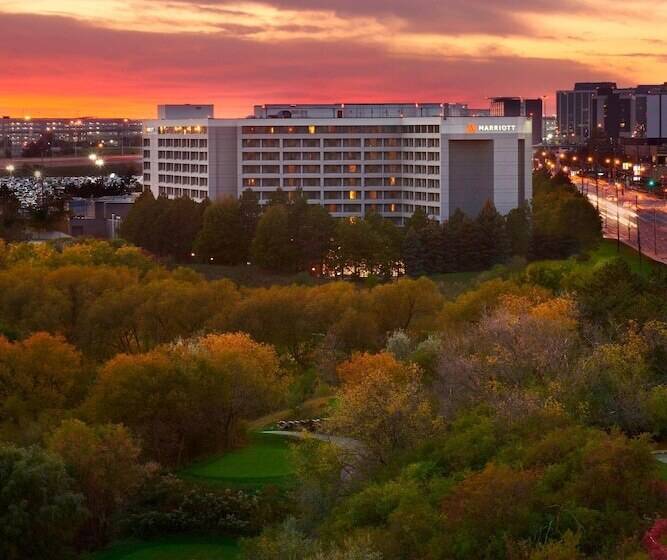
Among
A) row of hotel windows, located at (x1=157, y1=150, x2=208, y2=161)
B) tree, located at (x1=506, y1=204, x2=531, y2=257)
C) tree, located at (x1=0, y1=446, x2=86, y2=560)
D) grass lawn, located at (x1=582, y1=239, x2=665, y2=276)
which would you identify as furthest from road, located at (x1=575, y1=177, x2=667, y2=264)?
tree, located at (x1=0, y1=446, x2=86, y2=560)

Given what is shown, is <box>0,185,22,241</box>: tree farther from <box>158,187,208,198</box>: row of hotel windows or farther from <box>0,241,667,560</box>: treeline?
<box>0,241,667,560</box>: treeline

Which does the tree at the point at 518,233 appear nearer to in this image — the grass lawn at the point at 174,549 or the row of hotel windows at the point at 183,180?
the row of hotel windows at the point at 183,180

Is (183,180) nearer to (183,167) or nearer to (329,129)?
(183,167)

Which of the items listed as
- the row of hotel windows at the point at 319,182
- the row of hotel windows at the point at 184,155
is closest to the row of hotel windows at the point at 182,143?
the row of hotel windows at the point at 184,155

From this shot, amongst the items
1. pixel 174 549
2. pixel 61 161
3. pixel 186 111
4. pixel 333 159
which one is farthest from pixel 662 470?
pixel 61 161

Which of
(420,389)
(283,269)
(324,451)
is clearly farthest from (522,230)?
(324,451)

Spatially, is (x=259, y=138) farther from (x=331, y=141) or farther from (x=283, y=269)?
(x=283, y=269)
